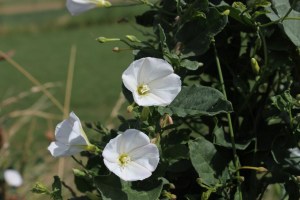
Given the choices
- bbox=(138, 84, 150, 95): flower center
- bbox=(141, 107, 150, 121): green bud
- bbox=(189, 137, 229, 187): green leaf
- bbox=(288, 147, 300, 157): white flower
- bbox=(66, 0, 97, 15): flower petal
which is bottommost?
bbox=(288, 147, 300, 157): white flower

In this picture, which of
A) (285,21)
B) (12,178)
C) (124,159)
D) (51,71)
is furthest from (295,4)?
(51,71)

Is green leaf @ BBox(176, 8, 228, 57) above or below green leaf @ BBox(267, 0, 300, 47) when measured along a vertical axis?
below

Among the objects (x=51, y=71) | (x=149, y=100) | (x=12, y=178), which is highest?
(x=149, y=100)

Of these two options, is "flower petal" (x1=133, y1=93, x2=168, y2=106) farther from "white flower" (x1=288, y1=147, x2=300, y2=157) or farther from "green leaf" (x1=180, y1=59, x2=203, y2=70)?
"white flower" (x1=288, y1=147, x2=300, y2=157)

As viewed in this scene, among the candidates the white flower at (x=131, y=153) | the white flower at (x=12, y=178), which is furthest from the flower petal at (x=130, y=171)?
the white flower at (x=12, y=178)

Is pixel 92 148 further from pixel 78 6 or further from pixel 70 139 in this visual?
pixel 78 6

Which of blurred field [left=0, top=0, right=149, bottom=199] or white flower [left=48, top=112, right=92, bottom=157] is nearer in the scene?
white flower [left=48, top=112, right=92, bottom=157]

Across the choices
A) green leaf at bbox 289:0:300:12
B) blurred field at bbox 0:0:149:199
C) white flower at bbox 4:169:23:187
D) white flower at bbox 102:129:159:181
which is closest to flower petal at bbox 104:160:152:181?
white flower at bbox 102:129:159:181
